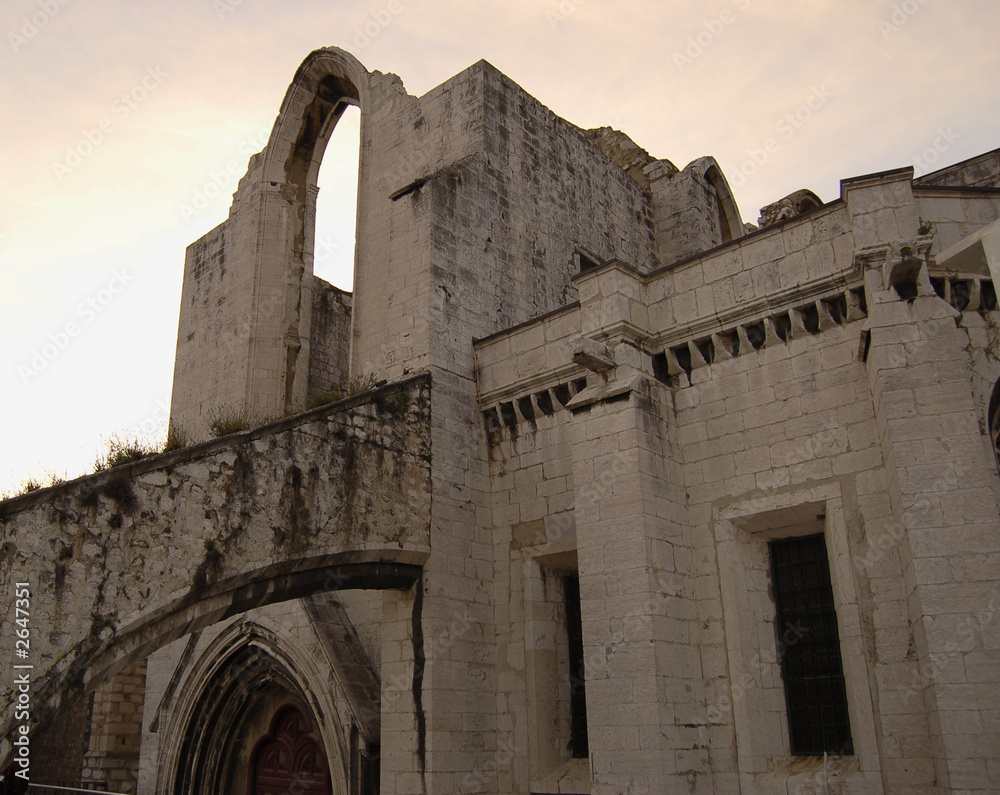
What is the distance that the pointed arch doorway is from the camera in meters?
11.1

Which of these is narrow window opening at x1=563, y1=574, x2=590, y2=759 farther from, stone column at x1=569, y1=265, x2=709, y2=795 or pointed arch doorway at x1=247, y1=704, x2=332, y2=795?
pointed arch doorway at x1=247, y1=704, x2=332, y2=795

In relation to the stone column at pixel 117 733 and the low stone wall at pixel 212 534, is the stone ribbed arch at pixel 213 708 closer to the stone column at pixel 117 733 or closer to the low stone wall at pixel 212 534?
the stone column at pixel 117 733

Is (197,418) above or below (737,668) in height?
above

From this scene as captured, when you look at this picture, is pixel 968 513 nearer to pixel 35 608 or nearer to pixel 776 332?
pixel 776 332

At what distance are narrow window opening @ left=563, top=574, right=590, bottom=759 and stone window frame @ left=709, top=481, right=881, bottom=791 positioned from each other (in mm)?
1853

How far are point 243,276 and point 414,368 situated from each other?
5069 millimetres

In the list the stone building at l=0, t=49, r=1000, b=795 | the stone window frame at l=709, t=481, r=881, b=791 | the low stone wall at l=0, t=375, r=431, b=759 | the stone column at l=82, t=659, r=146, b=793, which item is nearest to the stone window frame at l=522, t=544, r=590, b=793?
the stone building at l=0, t=49, r=1000, b=795

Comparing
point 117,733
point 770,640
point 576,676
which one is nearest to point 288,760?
point 117,733

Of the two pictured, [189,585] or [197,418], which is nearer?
[189,585]

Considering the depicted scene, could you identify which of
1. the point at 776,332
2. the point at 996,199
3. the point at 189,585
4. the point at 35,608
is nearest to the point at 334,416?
the point at 189,585

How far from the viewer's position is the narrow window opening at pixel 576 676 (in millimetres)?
9385

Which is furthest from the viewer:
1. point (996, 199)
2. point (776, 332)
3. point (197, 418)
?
point (197, 418)

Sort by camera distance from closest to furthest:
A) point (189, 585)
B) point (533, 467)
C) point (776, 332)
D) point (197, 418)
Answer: point (189, 585) → point (776, 332) → point (533, 467) → point (197, 418)

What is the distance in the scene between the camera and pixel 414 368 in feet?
33.7
